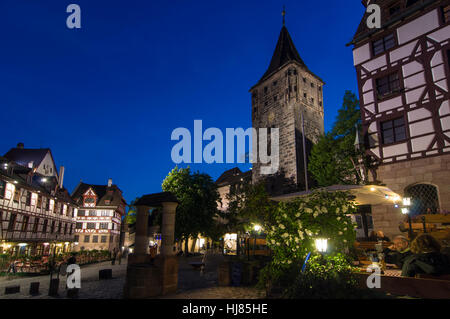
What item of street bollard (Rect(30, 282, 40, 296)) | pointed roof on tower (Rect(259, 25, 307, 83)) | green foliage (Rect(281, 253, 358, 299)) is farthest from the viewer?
pointed roof on tower (Rect(259, 25, 307, 83))

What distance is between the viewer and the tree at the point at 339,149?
66.6ft

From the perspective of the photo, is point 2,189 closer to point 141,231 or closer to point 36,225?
point 36,225

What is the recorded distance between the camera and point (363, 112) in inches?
668

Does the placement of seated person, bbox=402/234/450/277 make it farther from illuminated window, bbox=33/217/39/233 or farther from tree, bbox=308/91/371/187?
illuminated window, bbox=33/217/39/233

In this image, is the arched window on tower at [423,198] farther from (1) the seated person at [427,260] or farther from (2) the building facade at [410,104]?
(1) the seated person at [427,260]

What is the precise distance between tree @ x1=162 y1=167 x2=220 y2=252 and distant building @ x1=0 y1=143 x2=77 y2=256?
10.9 m

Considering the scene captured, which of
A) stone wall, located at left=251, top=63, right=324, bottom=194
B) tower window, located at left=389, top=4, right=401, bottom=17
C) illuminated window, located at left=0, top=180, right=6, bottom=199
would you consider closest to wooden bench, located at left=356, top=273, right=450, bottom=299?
tower window, located at left=389, top=4, right=401, bottom=17

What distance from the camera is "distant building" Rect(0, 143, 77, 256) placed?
24.3 metres

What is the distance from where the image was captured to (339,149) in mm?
21859

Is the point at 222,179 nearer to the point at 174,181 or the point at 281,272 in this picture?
Answer: the point at 174,181

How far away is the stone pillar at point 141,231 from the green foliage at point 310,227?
17.5 ft

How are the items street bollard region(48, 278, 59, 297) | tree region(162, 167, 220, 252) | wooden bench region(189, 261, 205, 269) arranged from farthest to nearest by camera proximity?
1. tree region(162, 167, 220, 252)
2. wooden bench region(189, 261, 205, 269)
3. street bollard region(48, 278, 59, 297)
